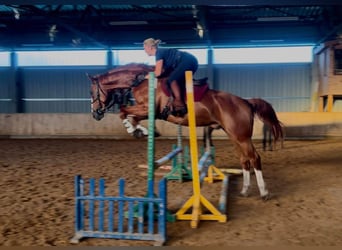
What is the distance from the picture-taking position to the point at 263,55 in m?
16.8

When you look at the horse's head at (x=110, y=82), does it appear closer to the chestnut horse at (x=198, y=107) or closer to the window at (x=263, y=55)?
the chestnut horse at (x=198, y=107)

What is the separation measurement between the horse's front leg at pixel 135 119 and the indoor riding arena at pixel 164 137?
0.04 meters

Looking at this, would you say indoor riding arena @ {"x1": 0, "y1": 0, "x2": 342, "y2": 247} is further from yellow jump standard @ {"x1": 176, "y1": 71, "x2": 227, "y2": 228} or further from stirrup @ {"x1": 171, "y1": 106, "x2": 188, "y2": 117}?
stirrup @ {"x1": 171, "y1": 106, "x2": 188, "y2": 117}

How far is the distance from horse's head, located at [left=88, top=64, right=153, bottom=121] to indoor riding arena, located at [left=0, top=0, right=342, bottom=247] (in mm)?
33

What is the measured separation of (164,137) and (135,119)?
26.7ft

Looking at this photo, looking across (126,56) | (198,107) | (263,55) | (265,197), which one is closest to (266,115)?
(198,107)

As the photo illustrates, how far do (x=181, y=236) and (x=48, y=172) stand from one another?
159 inches

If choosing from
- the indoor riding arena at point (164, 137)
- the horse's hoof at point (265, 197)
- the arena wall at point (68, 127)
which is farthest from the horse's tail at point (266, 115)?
the arena wall at point (68, 127)

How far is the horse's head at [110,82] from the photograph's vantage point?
5.07 m

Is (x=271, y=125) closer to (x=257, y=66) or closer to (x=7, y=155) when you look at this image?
(x=7, y=155)

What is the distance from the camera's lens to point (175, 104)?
191 inches

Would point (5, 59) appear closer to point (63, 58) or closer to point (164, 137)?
point (63, 58)

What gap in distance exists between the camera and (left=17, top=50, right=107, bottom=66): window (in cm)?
1758

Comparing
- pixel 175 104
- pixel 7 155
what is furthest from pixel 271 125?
pixel 7 155
